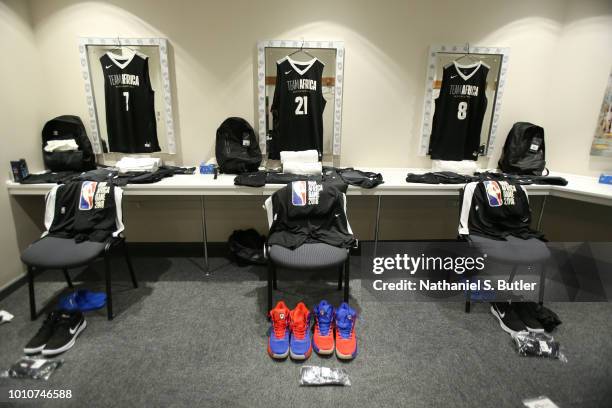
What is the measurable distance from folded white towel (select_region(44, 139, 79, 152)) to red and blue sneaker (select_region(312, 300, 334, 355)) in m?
2.31

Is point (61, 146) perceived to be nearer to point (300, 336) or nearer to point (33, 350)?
point (33, 350)

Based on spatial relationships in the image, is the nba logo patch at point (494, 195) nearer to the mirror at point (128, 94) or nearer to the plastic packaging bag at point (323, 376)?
the plastic packaging bag at point (323, 376)

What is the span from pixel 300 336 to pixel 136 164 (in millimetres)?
1791

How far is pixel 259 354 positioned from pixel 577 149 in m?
3.10

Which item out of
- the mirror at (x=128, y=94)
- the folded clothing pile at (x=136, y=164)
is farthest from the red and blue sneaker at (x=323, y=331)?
the mirror at (x=128, y=94)

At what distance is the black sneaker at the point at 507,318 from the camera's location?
6.21 ft

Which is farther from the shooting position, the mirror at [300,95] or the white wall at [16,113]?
the mirror at [300,95]

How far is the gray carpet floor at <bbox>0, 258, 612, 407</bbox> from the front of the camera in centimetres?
146

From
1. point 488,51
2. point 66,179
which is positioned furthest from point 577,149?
point 66,179

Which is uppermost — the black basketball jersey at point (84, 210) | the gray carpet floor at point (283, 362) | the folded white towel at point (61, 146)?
the folded white towel at point (61, 146)

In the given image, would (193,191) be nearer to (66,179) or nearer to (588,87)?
(66,179)

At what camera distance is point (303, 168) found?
8.14ft

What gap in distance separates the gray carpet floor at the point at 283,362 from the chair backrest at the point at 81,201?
58 cm

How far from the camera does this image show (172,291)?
230 centimetres
